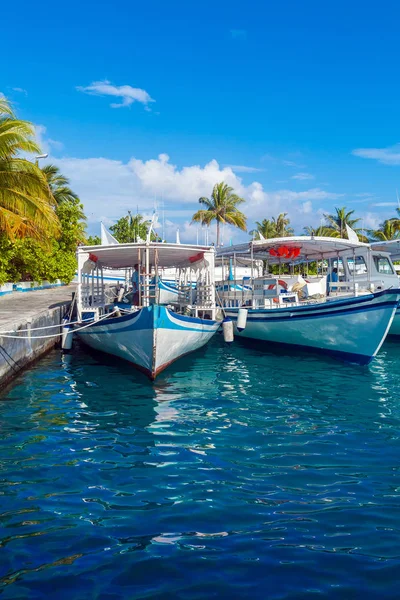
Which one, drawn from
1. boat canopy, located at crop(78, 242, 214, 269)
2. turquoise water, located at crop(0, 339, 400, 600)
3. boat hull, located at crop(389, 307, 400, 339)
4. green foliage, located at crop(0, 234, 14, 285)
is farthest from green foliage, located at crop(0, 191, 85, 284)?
turquoise water, located at crop(0, 339, 400, 600)

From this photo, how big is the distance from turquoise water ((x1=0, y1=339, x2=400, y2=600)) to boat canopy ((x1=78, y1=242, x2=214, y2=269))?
3.96m

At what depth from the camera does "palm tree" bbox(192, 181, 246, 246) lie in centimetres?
5181

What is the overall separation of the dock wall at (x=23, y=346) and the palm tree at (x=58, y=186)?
77.2 feet

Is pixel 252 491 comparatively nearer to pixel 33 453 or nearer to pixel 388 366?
pixel 33 453

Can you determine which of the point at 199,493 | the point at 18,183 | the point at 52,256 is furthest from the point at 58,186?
the point at 199,493

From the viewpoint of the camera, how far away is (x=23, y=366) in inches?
509

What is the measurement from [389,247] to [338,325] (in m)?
7.24

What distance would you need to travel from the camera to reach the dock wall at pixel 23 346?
11.1 metres

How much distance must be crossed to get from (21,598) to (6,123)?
1739cm

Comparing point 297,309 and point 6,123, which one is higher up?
point 6,123

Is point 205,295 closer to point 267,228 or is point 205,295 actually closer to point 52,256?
point 52,256

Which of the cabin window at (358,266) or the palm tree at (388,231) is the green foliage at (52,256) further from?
the palm tree at (388,231)

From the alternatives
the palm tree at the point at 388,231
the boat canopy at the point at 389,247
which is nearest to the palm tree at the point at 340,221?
the palm tree at the point at 388,231

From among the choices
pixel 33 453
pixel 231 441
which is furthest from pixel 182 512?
pixel 33 453
